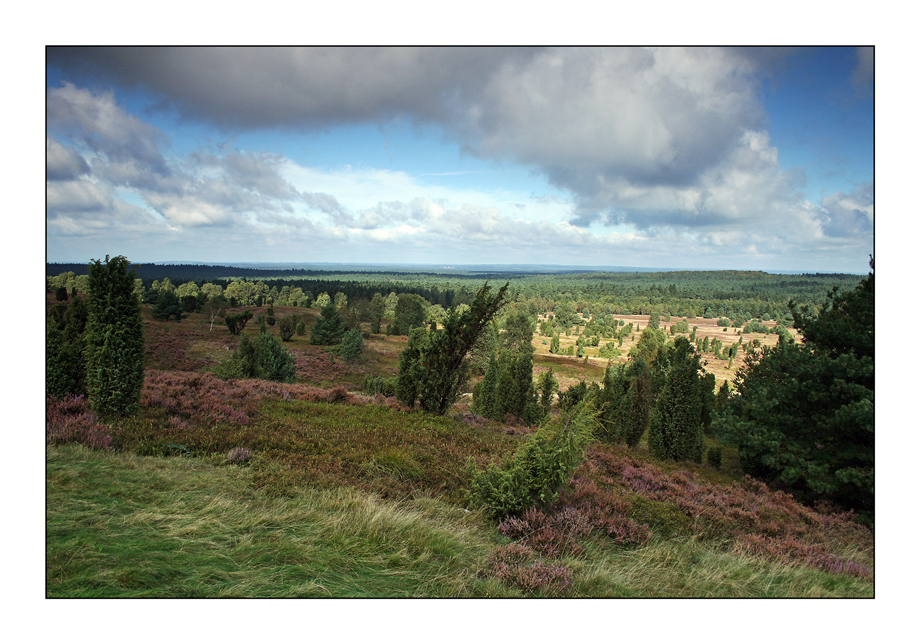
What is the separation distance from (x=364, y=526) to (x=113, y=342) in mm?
7209

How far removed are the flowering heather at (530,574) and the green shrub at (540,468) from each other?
85 centimetres

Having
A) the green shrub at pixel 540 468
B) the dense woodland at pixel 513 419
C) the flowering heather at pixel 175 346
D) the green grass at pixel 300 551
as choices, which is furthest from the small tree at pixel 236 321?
the green shrub at pixel 540 468

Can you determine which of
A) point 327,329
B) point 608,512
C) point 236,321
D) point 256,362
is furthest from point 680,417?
point 236,321

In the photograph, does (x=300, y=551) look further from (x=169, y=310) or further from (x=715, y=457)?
(x=169, y=310)

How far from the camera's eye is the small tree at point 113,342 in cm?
810

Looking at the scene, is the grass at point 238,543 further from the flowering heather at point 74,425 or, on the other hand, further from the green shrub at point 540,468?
the flowering heather at point 74,425

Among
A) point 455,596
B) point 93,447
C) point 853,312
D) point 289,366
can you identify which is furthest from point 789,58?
point 289,366

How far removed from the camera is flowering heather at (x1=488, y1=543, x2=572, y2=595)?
427cm

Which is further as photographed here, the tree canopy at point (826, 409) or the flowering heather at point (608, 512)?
the tree canopy at point (826, 409)

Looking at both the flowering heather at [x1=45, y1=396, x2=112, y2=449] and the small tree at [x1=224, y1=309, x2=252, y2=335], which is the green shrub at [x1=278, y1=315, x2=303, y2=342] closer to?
the small tree at [x1=224, y1=309, x2=252, y2=335]

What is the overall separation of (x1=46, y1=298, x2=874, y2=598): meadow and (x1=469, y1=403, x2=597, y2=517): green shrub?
0.21 meters

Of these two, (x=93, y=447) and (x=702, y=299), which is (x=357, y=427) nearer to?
(x=93, y=447)

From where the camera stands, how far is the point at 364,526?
16.0 ft
